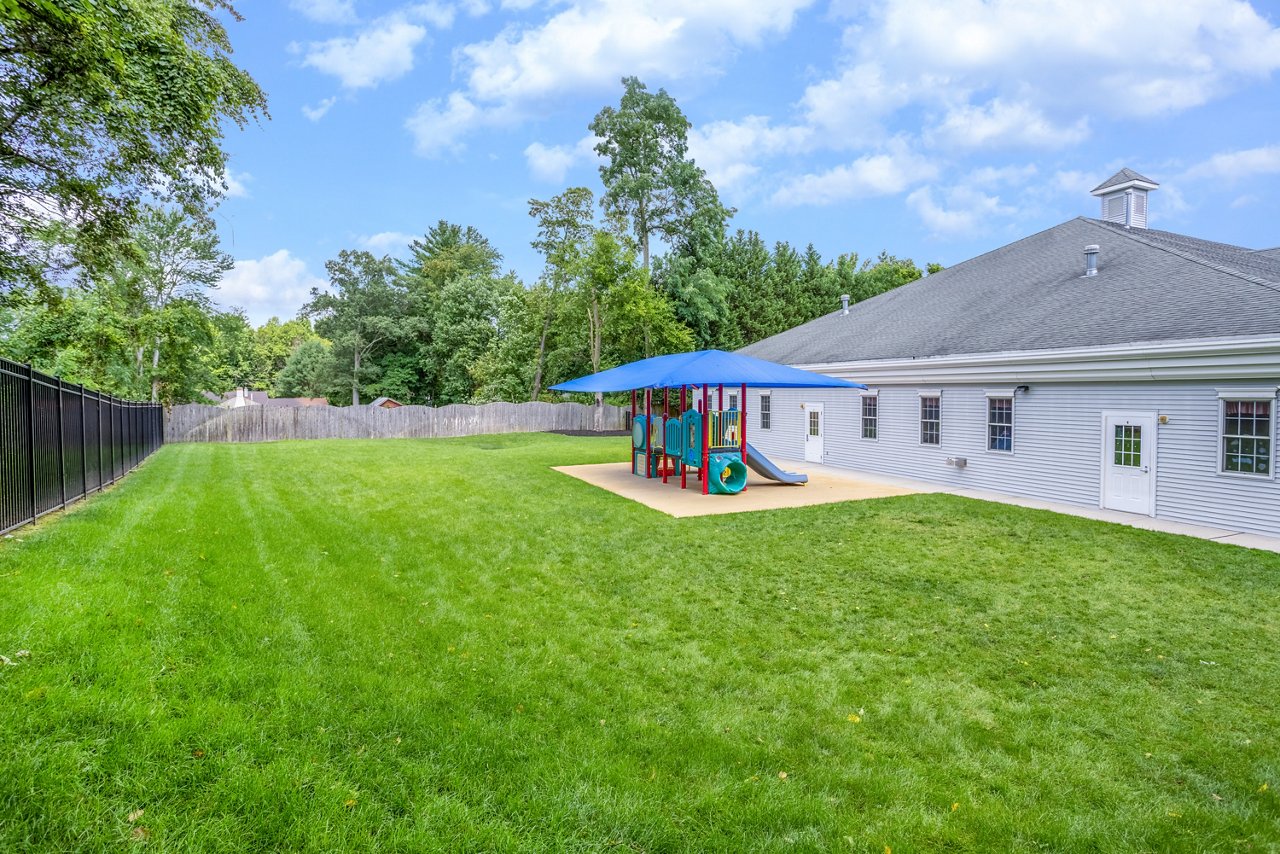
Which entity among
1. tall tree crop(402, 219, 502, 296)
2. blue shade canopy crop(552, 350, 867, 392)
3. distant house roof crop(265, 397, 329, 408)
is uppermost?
tall tree crop(402, 219, 502, 296)

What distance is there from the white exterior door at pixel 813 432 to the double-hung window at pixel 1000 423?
4.97 meters

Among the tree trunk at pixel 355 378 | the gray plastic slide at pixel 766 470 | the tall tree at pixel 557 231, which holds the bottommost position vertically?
the gray plastic slide at pixel 766 470

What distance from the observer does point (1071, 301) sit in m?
12.5

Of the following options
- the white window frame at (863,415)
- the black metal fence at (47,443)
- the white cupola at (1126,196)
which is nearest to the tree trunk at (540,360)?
the white window frame at (863,415)

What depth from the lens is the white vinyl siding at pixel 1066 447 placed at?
30.4 ft

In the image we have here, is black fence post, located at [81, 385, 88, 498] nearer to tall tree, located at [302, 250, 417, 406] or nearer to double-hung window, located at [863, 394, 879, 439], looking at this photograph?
double-hung window, located at [863, 394, 879, 439]

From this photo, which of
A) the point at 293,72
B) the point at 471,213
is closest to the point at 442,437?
the point at 293,72

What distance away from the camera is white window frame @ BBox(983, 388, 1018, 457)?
12102mm

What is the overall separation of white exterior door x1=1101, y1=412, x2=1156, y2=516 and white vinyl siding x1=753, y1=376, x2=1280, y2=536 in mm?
101

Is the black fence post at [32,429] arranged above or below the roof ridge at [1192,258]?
below

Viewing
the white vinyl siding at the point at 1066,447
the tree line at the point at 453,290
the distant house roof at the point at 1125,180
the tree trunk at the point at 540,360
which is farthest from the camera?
the tree trunk at the point at 540,360

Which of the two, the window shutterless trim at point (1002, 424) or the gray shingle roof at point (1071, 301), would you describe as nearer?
the gray shingle roof at point (1071, 301)

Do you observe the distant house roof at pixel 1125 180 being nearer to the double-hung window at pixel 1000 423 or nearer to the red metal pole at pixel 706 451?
the double-hung window at pixel 1000 423

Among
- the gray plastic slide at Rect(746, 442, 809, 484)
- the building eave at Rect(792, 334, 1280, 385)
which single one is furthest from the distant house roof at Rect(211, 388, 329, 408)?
the building eave at Rect(792, 334, 1280, 385)
